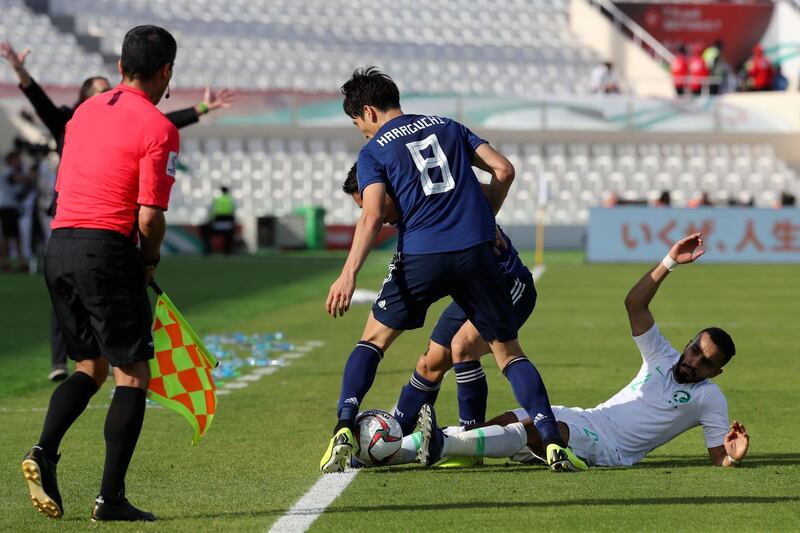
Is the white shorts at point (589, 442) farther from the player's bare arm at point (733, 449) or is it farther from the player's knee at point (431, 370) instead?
the player's knee at point (431, 370)

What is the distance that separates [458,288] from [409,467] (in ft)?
3.35

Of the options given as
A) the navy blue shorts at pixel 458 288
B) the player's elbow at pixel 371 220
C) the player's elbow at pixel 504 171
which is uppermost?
the player's elbow at pixel 504 171

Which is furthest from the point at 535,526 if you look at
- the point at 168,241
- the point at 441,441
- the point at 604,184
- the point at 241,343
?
the point at 604,184

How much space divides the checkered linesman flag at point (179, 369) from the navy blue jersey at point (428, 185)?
3.49 feet

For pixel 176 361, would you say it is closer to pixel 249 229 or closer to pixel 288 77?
pixel 249 229

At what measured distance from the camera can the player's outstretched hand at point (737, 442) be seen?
22.8 feet

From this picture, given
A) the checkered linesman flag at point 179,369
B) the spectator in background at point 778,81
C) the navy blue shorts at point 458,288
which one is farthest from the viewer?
the spectator in background at point 778,81

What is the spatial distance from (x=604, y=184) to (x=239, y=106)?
10848mm

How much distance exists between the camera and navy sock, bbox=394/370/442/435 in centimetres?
754

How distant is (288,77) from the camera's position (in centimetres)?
4312

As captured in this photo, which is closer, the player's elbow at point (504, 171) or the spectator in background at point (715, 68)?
the player's elbow at point (504, 171)

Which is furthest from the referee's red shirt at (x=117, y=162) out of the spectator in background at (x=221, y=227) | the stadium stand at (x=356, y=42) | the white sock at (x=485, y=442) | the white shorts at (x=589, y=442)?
the stadium stand at (x=356, y=42)

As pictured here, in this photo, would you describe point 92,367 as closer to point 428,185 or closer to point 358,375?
point 358,375

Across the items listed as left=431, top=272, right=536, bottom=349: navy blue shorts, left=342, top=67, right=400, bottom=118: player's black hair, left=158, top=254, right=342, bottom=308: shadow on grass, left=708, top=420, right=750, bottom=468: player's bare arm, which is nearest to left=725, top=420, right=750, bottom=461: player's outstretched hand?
left=708, top=420, right=750, bottom=468: player's bare arm
